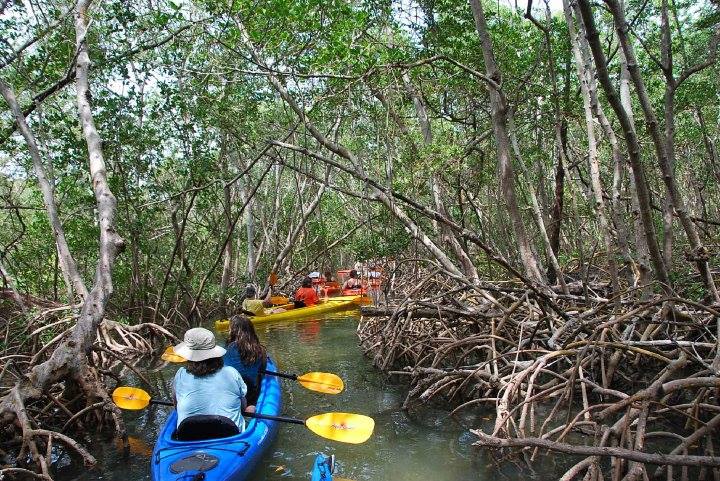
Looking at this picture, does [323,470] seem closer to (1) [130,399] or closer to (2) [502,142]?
(1) [130,399]

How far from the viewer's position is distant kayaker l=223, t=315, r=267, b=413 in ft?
16.5

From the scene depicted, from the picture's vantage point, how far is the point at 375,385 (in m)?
6.74

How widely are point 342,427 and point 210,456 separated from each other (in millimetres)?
1130

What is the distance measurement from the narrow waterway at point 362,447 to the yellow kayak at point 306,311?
12.0 ft

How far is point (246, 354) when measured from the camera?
501 centimetres

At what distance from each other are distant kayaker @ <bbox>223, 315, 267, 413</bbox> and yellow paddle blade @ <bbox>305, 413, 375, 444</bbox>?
999 mm

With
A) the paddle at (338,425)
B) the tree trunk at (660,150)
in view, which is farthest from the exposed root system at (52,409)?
the tree trunk at (660,150)

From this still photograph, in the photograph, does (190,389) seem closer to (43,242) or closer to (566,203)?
(43,242)

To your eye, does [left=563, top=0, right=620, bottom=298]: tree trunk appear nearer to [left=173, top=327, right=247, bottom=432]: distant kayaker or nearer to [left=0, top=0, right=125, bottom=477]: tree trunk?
[left=173, top=327, right=247, bottom=432]: distant kayaker

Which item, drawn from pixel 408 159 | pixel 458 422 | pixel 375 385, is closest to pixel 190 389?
pixel 458 422

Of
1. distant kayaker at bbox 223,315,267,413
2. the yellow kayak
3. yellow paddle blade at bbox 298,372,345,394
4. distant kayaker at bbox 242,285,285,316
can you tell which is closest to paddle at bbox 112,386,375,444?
distant kayaker at bbox 223,315,267,413

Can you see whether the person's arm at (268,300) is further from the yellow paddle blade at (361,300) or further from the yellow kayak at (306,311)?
the yellow paddle blade at (361,300)

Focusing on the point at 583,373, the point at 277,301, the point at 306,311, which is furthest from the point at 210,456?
the point at 277,301

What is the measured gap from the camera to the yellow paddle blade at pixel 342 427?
4.16m
